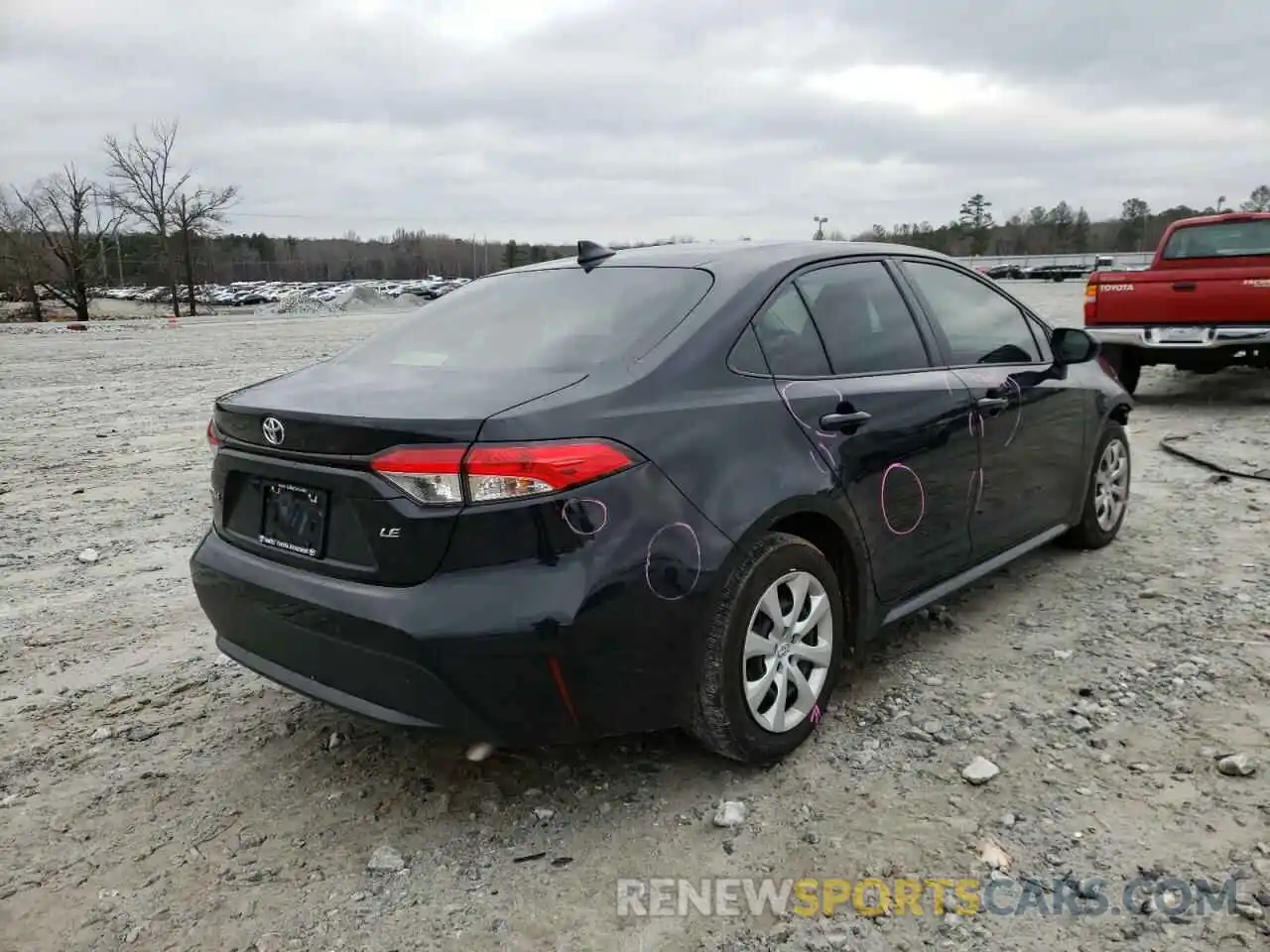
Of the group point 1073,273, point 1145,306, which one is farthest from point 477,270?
point 1145,306

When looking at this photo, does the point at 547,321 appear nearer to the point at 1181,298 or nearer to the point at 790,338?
the point at 790,338

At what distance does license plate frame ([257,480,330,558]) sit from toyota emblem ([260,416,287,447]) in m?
0.12

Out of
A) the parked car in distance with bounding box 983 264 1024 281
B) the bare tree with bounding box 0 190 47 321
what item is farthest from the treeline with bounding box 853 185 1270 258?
the bare tree with bounding box 0 190 47 321

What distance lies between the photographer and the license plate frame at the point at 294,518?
2719 mm

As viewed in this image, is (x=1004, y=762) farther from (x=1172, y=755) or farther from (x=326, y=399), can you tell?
(x=326, y=399)

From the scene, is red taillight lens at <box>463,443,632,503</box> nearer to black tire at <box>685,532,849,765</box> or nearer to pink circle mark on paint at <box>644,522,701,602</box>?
pink circle mark on paint at <box>644,522,701,602</box>

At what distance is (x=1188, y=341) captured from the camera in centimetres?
927

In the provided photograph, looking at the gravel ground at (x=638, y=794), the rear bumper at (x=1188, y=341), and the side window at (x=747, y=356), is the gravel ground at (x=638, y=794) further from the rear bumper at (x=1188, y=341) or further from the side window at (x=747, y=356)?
the rear bumper at (x=1188, y=341)

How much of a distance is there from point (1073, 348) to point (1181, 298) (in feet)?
18.6

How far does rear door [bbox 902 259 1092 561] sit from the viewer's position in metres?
3.98

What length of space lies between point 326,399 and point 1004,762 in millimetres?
2371

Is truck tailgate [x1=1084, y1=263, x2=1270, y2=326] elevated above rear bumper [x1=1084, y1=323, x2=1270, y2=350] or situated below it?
above

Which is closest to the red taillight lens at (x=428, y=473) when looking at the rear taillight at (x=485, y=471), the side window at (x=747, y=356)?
the rear taillight at (x=485, y=471)

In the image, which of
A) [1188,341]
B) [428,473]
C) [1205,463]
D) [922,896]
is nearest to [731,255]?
[428,473]
